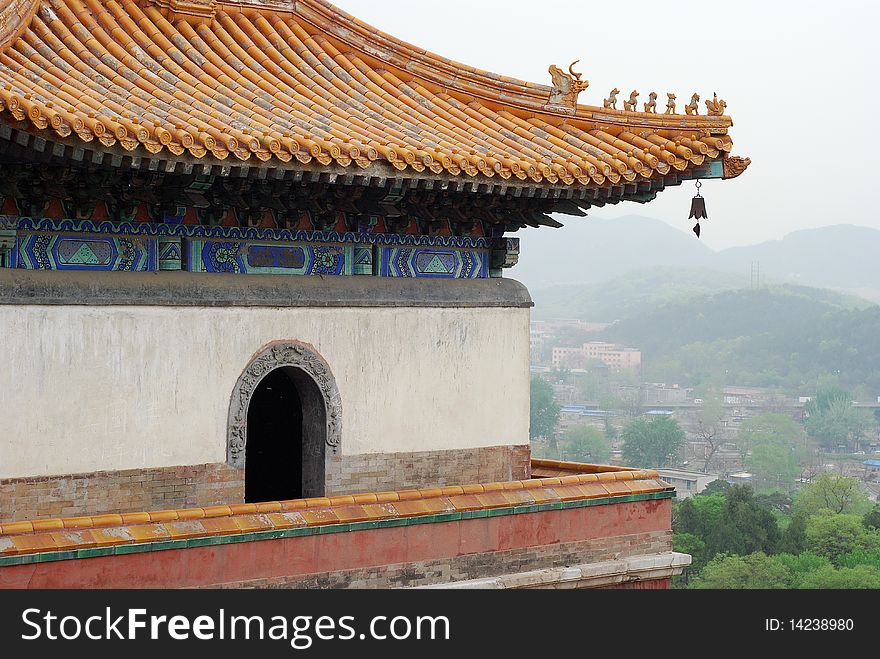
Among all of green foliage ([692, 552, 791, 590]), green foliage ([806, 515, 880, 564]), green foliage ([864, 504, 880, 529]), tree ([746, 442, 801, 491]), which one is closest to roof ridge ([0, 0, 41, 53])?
green foliage ([692, 552, 791, 590])

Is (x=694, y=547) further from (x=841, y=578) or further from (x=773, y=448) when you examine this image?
(x=773, y=448)

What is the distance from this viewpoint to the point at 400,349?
465 inches

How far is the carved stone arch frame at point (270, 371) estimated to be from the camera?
10.9 meters

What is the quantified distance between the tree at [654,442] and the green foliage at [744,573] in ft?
175

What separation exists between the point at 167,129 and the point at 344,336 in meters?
2.81

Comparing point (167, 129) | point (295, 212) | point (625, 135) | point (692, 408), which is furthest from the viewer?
point (692, 408)

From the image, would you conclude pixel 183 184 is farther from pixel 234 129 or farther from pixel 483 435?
pixel 483 435

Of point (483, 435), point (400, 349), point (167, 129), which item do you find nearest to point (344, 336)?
point (400, 349)

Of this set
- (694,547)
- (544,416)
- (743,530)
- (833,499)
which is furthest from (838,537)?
(544,416)

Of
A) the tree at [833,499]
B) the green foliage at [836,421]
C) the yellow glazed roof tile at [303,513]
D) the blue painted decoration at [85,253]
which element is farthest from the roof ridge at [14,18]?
the green foliage at [836,421]

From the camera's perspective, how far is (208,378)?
10.7 m

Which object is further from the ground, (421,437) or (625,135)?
(625,135)

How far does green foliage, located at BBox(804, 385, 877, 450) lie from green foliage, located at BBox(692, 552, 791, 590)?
64.3 meters

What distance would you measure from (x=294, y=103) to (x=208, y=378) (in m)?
2.35
